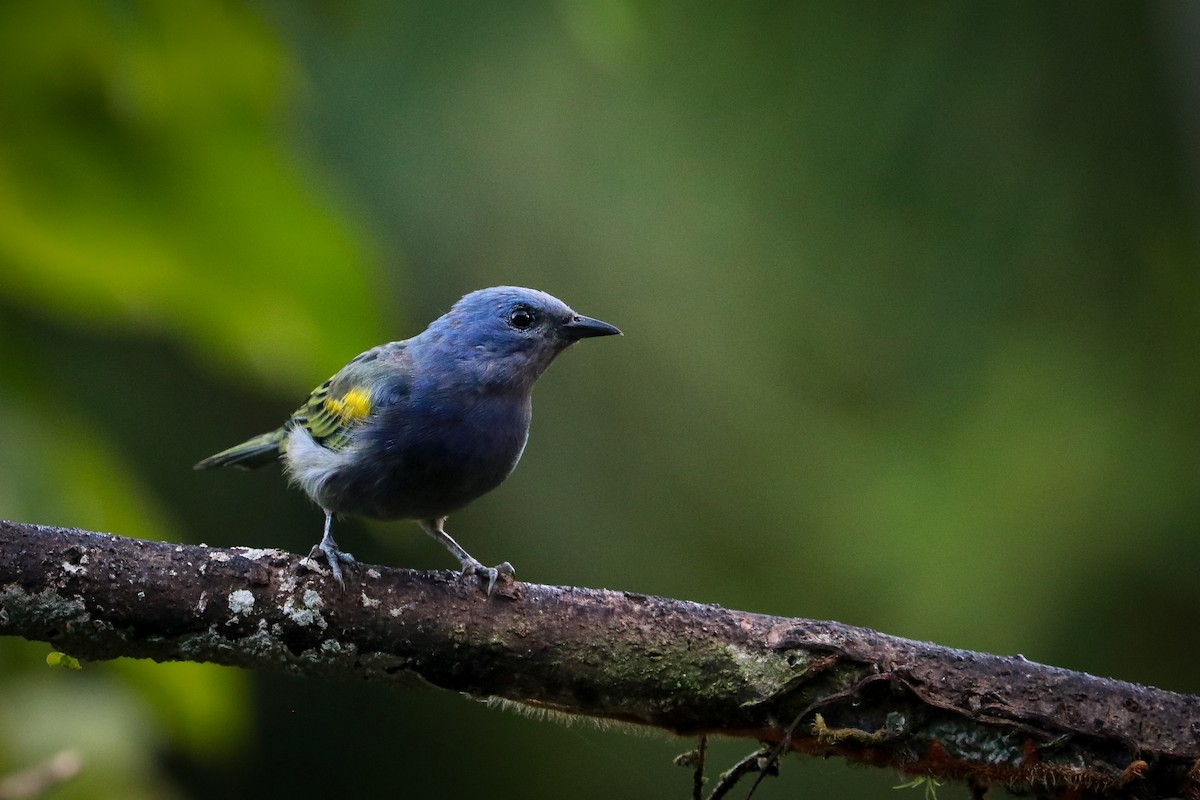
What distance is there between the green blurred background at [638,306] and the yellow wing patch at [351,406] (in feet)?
1.45

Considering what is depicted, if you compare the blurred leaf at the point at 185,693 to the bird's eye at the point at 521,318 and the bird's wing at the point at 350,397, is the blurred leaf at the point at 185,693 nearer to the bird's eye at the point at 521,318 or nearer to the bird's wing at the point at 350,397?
the bird's wing at the point at 350,397

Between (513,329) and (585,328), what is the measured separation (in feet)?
0.84

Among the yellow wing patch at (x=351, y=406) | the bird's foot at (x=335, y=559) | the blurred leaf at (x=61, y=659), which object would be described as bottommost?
the blurred leaf at (x=61, y=659)

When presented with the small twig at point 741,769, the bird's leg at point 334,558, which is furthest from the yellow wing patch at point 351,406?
the small twig at point 741,769

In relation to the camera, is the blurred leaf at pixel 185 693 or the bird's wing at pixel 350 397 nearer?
the blurred leaf at pixel 185 693

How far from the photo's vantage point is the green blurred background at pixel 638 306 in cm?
304

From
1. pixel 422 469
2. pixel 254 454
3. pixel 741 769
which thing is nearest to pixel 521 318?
pixel 422 469

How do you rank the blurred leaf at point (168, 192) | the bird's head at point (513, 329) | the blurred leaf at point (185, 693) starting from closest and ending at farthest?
the blurred leaf at point (168, 192) < the blurred leaf at point (185, 693) < the bird's head at point (513, 329)

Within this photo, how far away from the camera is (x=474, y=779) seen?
7691mm

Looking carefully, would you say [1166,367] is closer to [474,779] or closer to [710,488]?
[710,488]

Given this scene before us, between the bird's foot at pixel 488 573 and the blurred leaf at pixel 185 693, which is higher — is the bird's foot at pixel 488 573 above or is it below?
above

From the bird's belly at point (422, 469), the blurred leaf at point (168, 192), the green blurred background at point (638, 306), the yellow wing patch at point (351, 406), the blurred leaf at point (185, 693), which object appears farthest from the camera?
the yellow wing patch at point (351, 406)

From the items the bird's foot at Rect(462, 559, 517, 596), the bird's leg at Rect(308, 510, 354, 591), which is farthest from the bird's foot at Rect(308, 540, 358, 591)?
the bird's foot at Rect(462, 559, 517, 596)

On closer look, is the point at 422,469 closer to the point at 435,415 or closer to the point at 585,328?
the point at 435,415
